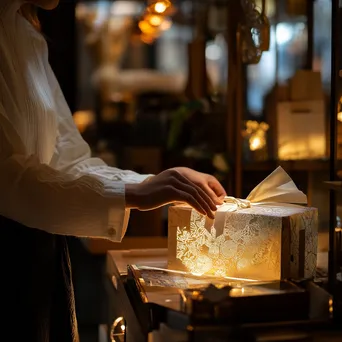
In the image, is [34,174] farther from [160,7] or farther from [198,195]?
[160,7]

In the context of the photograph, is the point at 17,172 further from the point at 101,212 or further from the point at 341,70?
the point at 341,70

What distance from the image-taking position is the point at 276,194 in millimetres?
1429

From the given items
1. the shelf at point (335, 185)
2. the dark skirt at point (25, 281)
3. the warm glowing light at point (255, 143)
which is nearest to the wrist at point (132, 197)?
the dark skirt at point (25, 281)

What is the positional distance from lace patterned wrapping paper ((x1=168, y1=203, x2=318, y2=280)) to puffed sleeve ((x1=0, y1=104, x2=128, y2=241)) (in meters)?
0.18

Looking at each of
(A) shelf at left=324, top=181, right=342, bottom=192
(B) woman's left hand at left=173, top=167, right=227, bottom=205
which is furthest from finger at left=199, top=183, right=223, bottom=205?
(A) shelf at left=324, top=181, right=342, bottom=192

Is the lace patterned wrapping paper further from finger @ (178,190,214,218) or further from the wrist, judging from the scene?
the wrist

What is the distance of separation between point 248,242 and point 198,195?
0.14 m

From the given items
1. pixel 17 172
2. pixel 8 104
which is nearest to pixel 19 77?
pixel 8 104

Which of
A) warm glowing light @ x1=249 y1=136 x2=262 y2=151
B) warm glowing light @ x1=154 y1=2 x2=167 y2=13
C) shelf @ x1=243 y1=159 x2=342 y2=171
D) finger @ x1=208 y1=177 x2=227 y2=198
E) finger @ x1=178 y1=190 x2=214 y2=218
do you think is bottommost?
finger @ x1=178 y1=190 x2=214 y2=218

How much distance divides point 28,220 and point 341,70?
0.67 metres

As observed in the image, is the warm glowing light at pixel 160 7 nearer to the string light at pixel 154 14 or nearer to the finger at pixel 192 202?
the string light at pixel 154 14

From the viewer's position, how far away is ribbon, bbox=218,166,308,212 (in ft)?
4.64

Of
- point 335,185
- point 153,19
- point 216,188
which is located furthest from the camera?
point 153,19

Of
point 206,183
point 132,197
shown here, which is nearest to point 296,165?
point 206,183
